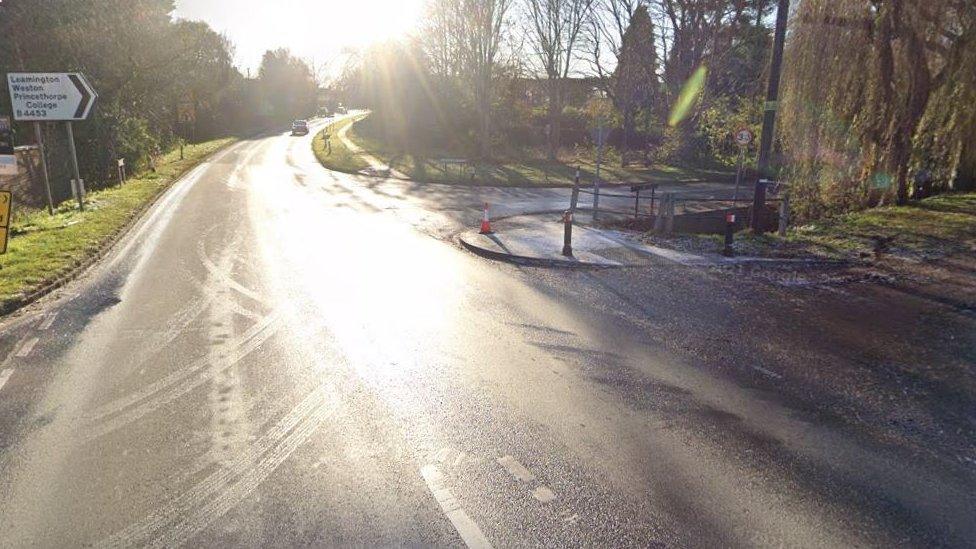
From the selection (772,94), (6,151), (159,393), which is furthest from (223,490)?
(6,151)

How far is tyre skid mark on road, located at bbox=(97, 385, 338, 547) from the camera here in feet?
11.9

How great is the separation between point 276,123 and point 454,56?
4836 centimetres

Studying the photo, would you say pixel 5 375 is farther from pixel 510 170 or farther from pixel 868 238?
pixel 510 170

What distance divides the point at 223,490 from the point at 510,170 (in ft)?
96.3

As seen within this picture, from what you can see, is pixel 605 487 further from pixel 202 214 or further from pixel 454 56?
pixel 454 56

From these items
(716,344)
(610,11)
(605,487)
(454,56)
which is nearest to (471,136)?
(454,56)

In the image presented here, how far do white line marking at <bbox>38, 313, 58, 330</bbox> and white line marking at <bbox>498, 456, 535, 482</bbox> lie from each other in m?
6.24

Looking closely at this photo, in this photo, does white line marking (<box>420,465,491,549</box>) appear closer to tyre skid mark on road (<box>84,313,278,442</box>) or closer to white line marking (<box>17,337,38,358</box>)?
tyre skid mark on road (<box>84,313,278,442</box>)

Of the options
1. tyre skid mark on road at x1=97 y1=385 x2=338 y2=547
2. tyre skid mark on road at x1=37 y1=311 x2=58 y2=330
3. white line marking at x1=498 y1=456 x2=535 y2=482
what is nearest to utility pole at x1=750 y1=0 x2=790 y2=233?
white line marking at x1=498 y1=456 x2=535 y2=482

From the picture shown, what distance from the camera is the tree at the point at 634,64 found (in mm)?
37000

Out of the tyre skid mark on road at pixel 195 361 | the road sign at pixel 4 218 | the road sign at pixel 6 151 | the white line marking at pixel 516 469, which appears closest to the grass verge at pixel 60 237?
the road sign at pixel 4 218

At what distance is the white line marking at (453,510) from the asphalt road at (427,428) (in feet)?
0.06

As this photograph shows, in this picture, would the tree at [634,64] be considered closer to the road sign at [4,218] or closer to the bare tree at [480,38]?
the bare tree at [480,38]

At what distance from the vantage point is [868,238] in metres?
13.5
